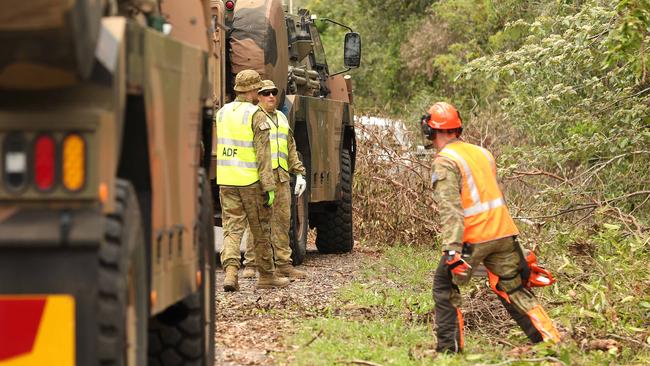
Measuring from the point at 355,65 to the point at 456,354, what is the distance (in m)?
8.65

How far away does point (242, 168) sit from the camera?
518 inches

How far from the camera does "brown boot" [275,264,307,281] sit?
1445cm

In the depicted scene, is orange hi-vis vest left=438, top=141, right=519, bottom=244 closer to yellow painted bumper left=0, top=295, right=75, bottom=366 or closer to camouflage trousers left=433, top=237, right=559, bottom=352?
camouflage trousers left=433, top=237, right=559, bottom=352

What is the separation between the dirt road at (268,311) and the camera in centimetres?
959

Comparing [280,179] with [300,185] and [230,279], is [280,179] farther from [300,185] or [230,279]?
[230,279]

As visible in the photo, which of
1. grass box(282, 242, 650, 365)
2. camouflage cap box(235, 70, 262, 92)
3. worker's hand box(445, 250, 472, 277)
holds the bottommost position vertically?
grass box(282, 242, 650, 365)

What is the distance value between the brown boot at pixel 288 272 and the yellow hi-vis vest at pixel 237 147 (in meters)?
1.51

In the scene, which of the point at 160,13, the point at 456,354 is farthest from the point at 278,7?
the point at 160,13

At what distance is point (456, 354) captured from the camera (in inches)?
365

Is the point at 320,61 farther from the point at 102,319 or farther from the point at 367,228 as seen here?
the point at 102,319

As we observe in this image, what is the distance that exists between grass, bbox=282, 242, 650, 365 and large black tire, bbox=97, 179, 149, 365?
3.48m

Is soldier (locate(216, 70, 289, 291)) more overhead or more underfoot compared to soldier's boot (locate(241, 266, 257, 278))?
more overhead

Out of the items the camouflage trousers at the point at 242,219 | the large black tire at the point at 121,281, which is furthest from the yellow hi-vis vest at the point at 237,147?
the large black tire at the point at 121,281

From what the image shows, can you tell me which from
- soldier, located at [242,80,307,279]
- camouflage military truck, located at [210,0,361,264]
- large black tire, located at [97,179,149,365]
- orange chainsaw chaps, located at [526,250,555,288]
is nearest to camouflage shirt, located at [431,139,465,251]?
orange chainsaw chaps, located at [526,250,555,288]
